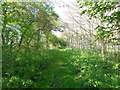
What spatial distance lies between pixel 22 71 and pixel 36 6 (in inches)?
211

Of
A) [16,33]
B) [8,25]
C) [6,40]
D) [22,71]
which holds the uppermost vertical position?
[8,25]

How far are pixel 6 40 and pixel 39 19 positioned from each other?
4349 mm

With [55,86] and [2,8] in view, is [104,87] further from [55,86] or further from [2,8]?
[2,8]

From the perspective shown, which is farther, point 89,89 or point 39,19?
point 39,19

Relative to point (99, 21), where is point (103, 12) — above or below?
below

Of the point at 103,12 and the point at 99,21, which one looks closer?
the point at 103,12

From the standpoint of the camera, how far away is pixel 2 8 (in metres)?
6.41

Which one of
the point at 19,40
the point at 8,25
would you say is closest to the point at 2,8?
the point at 8,25

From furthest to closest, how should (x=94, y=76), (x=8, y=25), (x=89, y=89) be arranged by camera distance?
(x=8, y=25)
(x=94, y=76)
(x=89, y=89)

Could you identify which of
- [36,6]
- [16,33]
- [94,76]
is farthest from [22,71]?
[36,6]

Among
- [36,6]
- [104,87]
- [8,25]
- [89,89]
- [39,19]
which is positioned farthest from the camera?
[39,19]

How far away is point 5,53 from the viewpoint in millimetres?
4309

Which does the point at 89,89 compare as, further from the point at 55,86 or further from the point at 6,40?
the point at 6,40

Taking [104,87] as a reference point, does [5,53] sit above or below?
above
